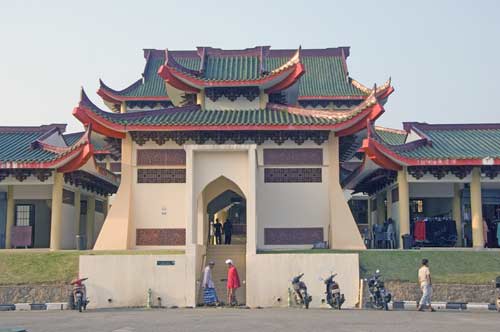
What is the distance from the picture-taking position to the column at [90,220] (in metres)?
31.3

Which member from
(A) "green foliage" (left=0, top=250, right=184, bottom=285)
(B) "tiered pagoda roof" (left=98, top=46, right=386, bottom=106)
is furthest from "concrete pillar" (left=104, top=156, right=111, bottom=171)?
(A) "green foliage" (left=0, top=250, right=184, bottom=285)

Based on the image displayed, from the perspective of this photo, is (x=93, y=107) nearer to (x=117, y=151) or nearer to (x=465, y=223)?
(x=117, y=151)

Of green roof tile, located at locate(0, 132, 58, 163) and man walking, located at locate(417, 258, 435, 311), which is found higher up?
green roof tile, located at locate(0, 132, 58, 163)

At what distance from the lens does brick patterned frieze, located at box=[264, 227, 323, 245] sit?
25.4 m

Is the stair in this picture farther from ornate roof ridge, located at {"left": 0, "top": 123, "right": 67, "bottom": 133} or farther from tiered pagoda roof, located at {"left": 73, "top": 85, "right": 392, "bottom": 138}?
ornate roof ridge, located at {"left": 0, "top": 123, "right": 67, "bottom": 133}

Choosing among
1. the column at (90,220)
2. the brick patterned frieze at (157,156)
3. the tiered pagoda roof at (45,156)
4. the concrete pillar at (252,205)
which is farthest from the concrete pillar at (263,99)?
the column at (90,220)

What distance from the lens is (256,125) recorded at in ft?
82.0

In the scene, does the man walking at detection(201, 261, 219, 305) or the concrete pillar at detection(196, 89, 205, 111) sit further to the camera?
the concrete pillar at detection(196, 89, 205, 111)

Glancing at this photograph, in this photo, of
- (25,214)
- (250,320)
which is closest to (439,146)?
(250,320)

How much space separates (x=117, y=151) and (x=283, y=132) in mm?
7847

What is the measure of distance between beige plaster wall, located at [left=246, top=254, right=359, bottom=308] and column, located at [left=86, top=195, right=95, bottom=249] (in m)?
12.6

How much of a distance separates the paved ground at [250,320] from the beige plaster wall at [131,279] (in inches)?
70.3

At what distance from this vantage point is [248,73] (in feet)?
94.5

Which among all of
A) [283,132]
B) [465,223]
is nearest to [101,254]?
[283,132]
